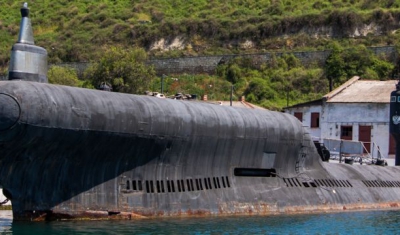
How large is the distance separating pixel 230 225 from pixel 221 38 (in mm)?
58863

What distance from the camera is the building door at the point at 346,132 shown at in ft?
165

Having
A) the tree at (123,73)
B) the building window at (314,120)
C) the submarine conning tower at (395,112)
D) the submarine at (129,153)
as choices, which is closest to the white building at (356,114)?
the building window at (314,120)

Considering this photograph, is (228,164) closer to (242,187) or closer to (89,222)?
(242,187)

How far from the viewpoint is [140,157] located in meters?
19.5

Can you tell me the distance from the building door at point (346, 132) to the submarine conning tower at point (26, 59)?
34.0m

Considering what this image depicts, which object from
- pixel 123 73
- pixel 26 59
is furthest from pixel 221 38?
pixel 26 59

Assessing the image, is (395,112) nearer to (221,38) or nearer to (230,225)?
(230,225)

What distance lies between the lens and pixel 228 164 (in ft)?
72.9

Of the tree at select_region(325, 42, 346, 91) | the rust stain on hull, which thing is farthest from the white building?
the rust stain on hull

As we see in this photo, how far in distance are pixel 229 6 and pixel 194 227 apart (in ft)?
242

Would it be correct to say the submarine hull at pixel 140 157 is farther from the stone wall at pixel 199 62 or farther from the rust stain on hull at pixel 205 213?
the stone wall at pixel 199 62

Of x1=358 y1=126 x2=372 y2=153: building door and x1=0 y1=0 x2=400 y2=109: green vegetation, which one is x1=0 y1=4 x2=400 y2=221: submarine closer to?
x1=358 y1=126 x2=372 y2=153: building door

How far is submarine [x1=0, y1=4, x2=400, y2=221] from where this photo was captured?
57.2ft

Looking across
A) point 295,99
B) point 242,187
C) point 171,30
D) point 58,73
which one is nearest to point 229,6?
point 171,30
